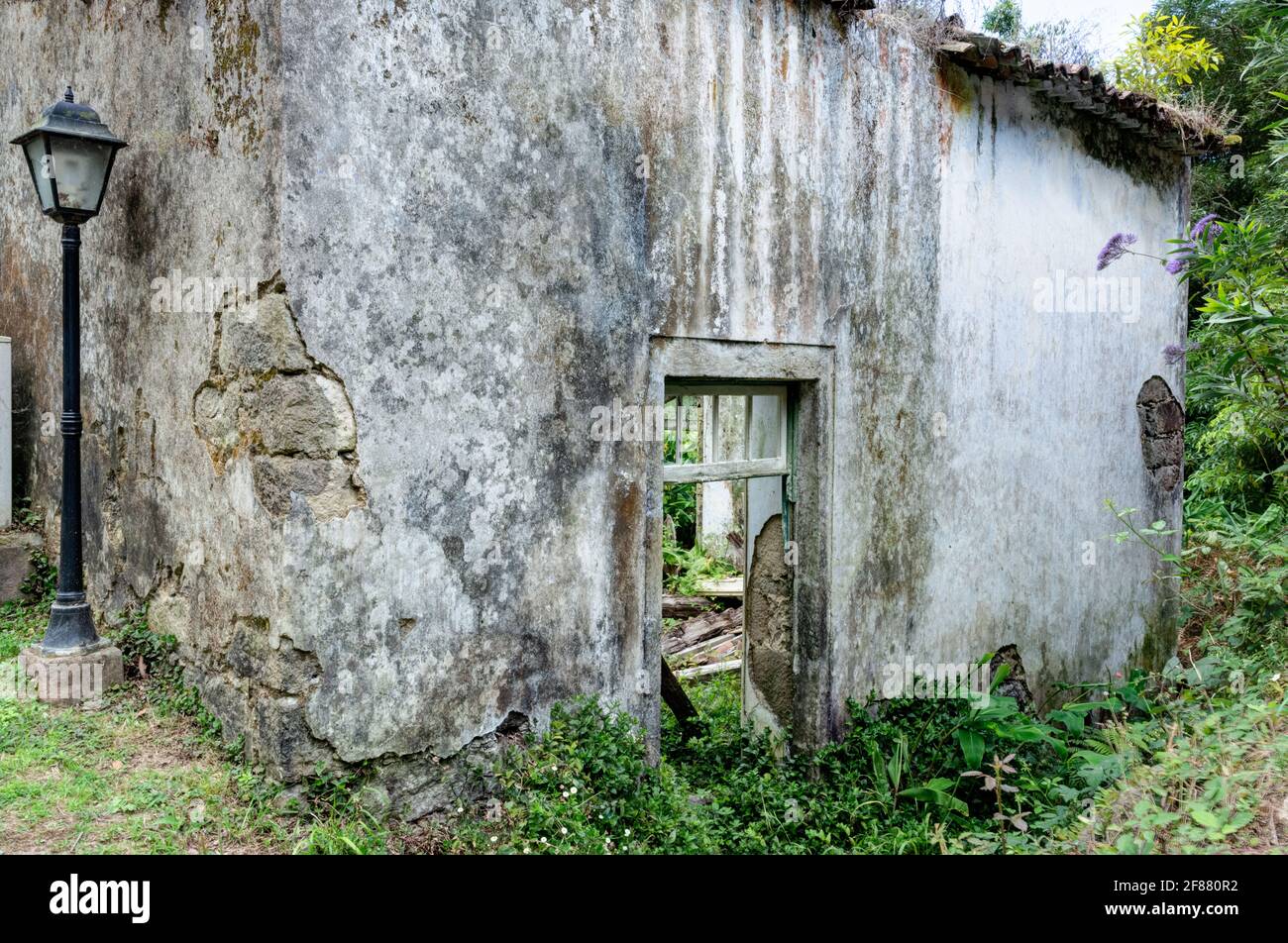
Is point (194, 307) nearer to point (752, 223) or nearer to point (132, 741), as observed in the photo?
point (132, 741)

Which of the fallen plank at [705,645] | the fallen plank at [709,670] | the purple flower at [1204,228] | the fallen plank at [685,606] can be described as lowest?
the fallen plank at [709,670]

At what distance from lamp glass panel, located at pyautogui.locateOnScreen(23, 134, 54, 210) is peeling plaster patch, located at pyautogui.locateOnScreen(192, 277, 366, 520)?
1.46 meters

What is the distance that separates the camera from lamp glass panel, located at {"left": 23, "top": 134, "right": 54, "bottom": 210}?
15.5 ft

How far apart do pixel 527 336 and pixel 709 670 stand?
5.26 meters

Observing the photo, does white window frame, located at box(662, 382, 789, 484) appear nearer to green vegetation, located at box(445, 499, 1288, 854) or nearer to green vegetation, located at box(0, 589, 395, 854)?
green vegetation, located at box(445, 499, 1288, 854)

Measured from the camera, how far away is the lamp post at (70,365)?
473cm

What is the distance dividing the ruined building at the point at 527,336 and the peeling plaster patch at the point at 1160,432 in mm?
1311

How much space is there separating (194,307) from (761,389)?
3.15 metres

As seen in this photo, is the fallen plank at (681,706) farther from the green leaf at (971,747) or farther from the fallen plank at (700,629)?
the fallen plank at (700,629)

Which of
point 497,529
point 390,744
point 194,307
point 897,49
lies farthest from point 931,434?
point 194,307

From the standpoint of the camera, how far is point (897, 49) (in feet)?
20.0

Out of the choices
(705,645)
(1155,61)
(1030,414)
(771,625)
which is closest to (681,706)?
(771,625)

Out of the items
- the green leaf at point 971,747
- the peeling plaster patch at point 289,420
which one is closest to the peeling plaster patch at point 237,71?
the peeling plaster patch at point 289,420

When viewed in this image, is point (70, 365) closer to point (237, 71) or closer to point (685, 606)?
point (237, 71)
